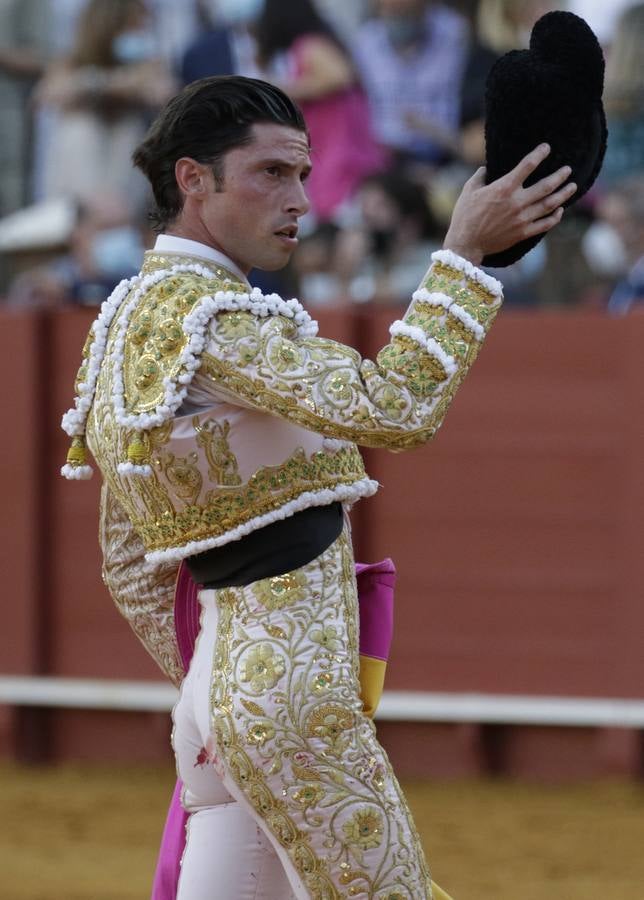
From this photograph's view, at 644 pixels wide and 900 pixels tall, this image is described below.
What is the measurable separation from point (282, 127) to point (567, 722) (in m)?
4.03

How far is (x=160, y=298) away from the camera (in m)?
2.12

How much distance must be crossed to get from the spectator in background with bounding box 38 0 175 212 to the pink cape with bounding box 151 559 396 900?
211 inches

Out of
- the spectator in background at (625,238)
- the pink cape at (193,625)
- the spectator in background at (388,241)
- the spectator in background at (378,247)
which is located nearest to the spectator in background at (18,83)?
the spectator in background at (378,247)

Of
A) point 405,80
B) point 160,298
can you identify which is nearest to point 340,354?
point 160,298

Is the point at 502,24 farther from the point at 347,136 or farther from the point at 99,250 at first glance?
the point at 99,250

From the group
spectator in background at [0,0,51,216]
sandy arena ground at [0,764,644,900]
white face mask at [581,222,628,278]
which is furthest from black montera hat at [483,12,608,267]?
spectator in background at [0,0,51,216]

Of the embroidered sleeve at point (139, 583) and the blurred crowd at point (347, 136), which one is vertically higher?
the blurred crowd at point (347, 136)

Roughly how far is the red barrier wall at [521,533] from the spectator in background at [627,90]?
1.01 metres

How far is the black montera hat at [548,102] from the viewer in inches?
80.7

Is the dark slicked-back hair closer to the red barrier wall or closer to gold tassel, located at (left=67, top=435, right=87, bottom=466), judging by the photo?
gold tassel, located at (left=67, top=435, right=87, bottom=466)

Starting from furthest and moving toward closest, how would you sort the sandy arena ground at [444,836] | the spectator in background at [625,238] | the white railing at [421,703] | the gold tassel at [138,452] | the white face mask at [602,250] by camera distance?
the white face mask at [602,250]
the spectator in background at [625,238]
the white railing at [421,703]
the sandy arena ground at [444,836]
the gold tassel at [138,452]

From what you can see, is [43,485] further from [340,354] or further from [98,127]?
[340,354]

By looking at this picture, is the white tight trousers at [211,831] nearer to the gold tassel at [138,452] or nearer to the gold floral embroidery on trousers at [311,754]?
the gold floral embroidery on trousers at [311,754]

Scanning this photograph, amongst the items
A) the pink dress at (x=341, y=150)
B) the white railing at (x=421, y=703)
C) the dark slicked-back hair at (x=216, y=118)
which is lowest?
the white railing at (x=421, y=703)
